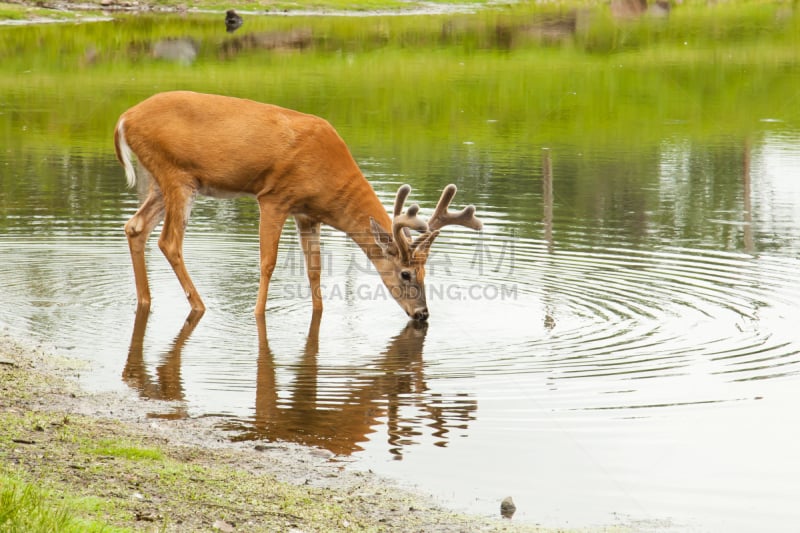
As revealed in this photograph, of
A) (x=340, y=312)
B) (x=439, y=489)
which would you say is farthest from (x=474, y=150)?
(x=439, y=489)

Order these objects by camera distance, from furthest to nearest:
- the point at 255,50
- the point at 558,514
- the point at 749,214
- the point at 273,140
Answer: the point at 255,50 < the point at 749,214 < the point at 273,140 < the point at 558,514

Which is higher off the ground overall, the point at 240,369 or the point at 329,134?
the point at 329,134

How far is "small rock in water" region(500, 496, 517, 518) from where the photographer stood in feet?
20.0

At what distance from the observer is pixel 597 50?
42.2 meters

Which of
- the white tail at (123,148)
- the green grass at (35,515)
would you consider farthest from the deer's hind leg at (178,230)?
the green grass at (35,515)

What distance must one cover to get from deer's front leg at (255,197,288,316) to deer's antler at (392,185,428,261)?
1072 millimetres

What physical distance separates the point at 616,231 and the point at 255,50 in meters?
26.8

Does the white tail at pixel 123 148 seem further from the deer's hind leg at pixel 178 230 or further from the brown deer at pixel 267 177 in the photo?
the deer's hind leg at pixel 178 230

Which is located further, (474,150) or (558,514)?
(474,150)

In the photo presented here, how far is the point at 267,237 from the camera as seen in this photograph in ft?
37.2

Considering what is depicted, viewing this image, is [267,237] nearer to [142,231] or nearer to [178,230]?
[178,230]

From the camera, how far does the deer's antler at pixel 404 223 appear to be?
423 inches

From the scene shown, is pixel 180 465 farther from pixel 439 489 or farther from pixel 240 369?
pixel 240 369

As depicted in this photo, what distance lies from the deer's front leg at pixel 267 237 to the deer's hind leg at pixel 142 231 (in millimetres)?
1111
